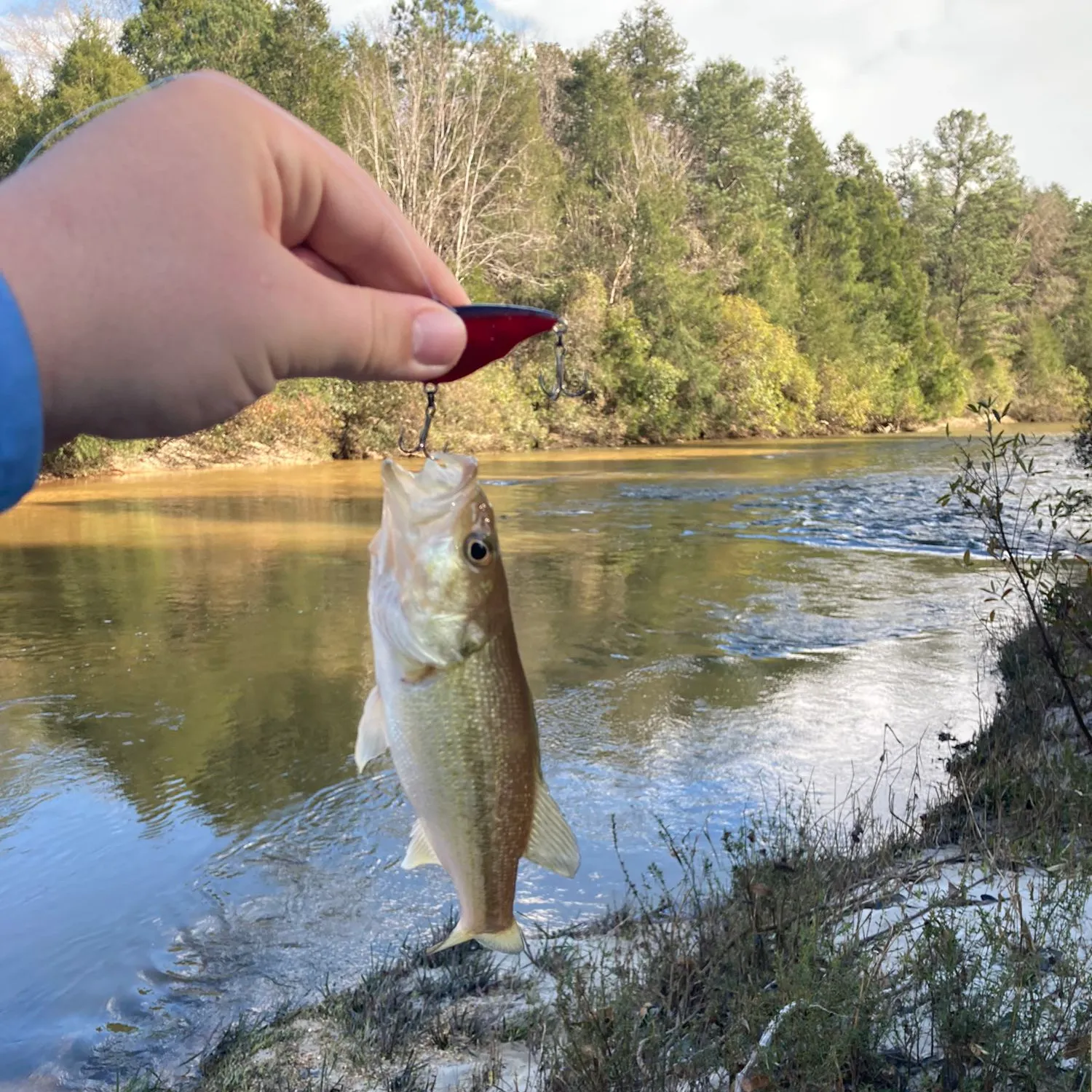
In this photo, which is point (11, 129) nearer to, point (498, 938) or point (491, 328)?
point (491, 328)

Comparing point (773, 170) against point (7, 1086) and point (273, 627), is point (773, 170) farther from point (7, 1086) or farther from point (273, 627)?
point (7, 1086)

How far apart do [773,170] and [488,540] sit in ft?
200

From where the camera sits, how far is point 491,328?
1.72 meters

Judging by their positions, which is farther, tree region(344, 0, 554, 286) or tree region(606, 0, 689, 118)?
tree region(606, 0, 689, 118)

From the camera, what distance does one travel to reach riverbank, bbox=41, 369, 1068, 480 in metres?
26.9

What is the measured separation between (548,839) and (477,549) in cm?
57

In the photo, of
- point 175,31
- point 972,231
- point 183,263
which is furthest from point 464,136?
point 972,231

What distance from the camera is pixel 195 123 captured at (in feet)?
4.13

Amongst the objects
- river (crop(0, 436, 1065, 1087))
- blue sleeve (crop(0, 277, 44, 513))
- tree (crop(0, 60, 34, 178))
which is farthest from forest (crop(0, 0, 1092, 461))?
blue sleeve (crop(0, 277, 44, 513))

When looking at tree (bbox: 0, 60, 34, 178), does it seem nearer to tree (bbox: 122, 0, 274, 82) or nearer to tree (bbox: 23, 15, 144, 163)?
tree (bbox: 23, 15, 144, 163)

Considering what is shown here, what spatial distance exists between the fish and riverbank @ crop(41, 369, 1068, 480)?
22.8 m

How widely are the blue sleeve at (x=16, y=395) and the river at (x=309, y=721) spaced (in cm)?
371

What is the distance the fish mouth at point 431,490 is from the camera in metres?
1.82

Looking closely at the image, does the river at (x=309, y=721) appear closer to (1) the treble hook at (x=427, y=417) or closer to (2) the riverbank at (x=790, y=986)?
(2) the riverbank at (x=790, y=986)
